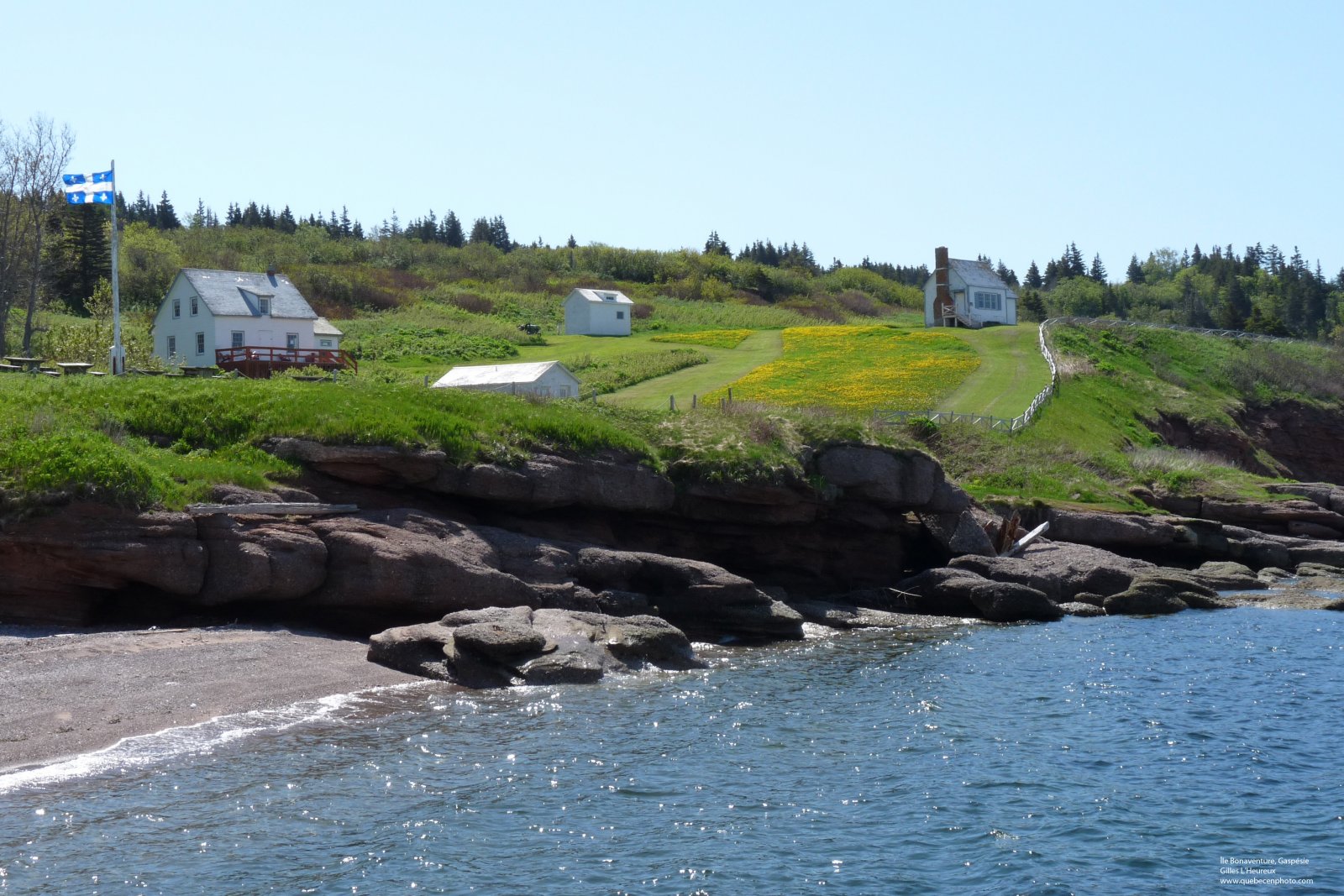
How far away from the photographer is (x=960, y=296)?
91.9 m

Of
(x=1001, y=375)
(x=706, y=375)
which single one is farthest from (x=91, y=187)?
(x=1001, y=375)

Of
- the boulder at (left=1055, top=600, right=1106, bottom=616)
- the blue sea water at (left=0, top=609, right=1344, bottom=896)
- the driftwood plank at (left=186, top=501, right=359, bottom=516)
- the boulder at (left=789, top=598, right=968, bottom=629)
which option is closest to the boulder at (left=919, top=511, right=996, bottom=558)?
the boulder at (left=1055, top=600, right=1106, bottom=616)

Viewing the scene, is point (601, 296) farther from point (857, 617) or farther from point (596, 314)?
point (857, 617)

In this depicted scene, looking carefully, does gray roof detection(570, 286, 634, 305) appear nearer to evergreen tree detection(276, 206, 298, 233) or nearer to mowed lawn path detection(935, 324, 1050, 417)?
mowed lawn path detection(935, 324, 1050, 417)

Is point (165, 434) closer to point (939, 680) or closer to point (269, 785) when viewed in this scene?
point (269, 785)

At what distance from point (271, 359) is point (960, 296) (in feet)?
194

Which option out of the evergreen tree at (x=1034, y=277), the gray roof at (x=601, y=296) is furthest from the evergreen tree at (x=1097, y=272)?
the gray roof at (x=601, y=296)

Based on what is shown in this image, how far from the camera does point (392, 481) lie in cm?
2712

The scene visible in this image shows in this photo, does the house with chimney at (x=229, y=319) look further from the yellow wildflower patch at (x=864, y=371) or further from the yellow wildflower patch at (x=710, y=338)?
the yellow wildflower patch at (x=710, y=338)

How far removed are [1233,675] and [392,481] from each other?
1854 cm

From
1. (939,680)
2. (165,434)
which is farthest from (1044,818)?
(165,434)

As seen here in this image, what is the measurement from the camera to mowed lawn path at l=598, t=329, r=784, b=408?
2175 inches

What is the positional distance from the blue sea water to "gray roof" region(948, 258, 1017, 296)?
72.7 m

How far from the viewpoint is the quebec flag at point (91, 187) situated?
35750 millimetres
